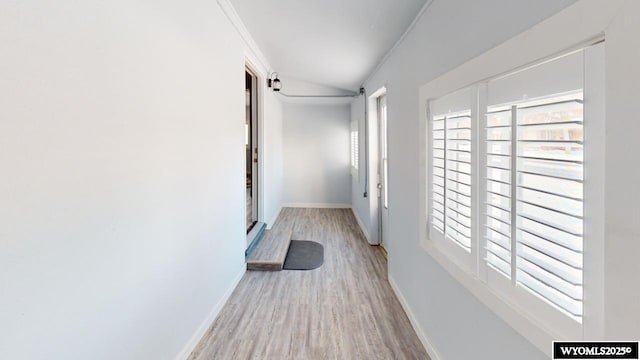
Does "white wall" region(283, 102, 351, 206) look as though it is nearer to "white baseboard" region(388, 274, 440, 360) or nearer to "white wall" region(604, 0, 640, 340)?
"white baseboard" region(388, 274, 440, 360)

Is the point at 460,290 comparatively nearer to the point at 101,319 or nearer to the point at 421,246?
the point at 421,246

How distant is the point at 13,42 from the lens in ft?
2.69

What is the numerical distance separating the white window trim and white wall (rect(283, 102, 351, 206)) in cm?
519

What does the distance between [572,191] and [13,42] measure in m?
1.64

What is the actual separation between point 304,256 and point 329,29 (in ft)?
8.58

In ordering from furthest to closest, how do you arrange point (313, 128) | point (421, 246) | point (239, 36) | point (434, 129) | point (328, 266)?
1. point (313, 128)
2. point (328, 266)
3. point (239, 36)
4. point (421, 246)
5. point (434, 129)

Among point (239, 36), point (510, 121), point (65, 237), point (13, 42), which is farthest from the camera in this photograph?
point (239, 36)

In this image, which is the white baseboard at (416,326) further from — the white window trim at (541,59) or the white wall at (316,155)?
the white wall at (316,155)

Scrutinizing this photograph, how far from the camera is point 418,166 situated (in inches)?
83.2

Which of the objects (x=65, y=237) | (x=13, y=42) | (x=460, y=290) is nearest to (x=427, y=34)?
(x=460, y=290)

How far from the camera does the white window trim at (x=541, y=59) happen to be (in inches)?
29.9

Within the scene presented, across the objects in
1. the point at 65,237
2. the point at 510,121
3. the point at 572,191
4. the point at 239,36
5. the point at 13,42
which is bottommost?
the point at 65,237

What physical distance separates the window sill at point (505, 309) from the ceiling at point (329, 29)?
1.71 m

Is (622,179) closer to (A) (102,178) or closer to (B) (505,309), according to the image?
(B) (505,309)
